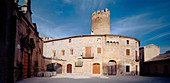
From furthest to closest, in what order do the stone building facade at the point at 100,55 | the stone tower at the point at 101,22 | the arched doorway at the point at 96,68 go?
the stone tower at the point at 101,22 < the stone building facade at the point at 100,55 < the arched doorway at the point at 96,68

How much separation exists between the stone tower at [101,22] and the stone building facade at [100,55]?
292 inches

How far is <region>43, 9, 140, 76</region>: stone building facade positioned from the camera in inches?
943

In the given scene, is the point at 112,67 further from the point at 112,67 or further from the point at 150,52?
the point at 150,52

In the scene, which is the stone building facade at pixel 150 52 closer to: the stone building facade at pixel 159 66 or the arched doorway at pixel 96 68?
the stone building facade at pixel 159 66

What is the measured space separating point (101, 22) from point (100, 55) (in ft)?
35.4

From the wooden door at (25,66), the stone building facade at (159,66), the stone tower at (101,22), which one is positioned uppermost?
the stone tower at (101,22)

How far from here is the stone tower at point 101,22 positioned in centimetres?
3206

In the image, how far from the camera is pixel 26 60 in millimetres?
12531

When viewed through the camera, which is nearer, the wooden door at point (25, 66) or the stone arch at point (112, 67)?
the wooden door at point (25, 66)

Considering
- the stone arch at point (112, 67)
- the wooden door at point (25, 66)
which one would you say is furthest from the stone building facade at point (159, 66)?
the wooden door at point (25, 66)

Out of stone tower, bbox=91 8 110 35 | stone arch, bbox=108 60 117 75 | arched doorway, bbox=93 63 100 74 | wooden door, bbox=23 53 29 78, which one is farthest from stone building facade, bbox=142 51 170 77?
wooden door, bbox=23 53 29 78

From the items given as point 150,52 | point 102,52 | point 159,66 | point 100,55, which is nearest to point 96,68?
point 100,55

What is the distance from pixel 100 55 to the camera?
24141 millimetres

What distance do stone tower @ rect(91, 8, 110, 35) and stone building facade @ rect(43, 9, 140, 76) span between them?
742cm
